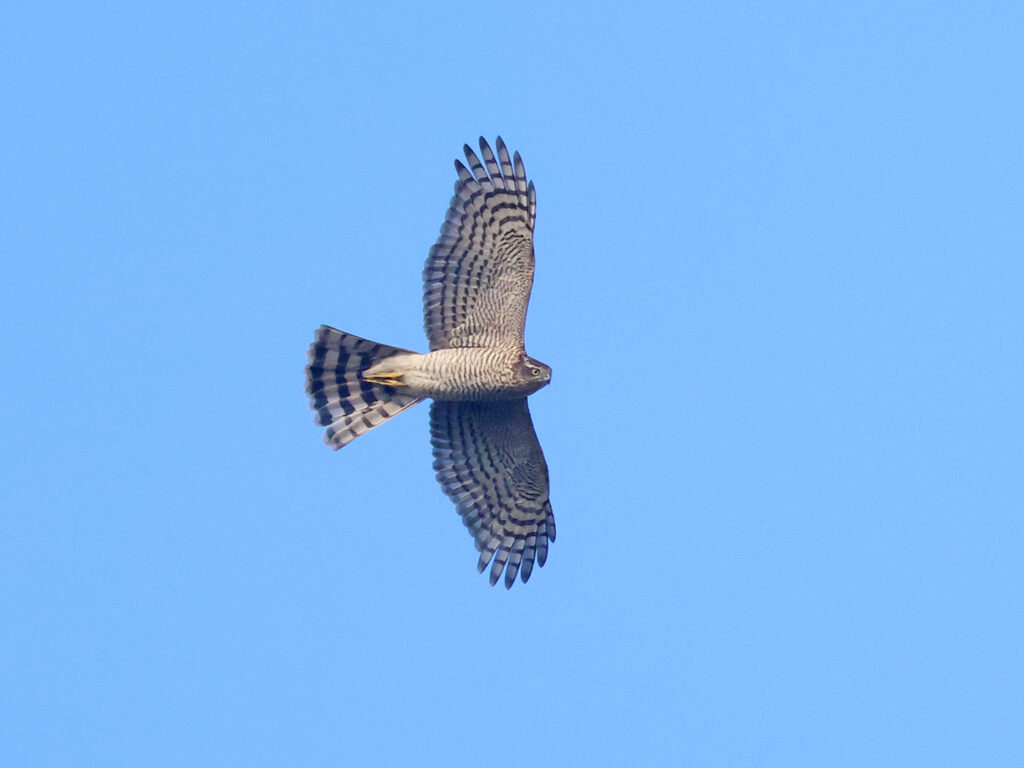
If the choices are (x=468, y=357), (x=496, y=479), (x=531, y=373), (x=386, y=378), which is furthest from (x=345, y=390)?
(x=531, y=373)

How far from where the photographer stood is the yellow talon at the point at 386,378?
2169 centimetres

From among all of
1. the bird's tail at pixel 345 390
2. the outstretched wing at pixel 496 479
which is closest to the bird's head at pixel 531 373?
the outstretched wing at pixel 496 479

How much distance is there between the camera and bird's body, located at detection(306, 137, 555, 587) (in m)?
21.4

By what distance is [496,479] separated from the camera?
22.6 m

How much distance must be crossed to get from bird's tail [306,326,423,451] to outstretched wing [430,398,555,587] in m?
0.62

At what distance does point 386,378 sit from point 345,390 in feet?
1.74

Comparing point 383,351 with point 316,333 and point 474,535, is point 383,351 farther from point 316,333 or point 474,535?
point 474,535

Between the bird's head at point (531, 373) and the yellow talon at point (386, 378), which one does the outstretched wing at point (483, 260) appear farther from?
the yellow talon at point (386, 378)

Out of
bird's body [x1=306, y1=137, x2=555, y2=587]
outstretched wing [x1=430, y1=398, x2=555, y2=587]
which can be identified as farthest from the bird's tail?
outstretched wing [x1=430, y1=398, x2=555, y2=587]

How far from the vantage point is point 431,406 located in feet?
73.4

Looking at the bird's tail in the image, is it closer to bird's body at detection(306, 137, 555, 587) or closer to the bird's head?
bird's body at detection(306, 137, 555, 587)

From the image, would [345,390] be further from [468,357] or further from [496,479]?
[496,479]

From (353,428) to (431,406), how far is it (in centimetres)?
92

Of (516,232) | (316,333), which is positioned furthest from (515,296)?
(316,333)
